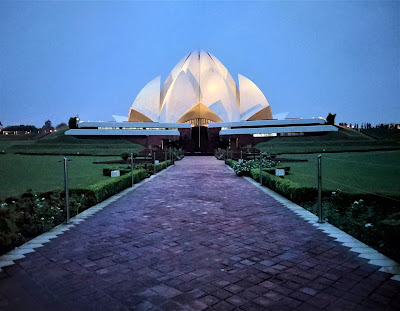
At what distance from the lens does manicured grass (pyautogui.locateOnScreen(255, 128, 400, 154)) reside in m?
30.8

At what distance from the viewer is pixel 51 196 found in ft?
21.4

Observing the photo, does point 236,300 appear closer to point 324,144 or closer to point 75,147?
Result: point 324,144

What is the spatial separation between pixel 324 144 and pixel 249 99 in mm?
18391

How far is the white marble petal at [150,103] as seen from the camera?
47938 millimetres

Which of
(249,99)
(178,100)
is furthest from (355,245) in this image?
(249,99)

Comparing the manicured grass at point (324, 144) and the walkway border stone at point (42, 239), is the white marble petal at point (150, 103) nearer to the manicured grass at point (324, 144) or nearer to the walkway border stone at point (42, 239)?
the manicured grass at point (324, 144)

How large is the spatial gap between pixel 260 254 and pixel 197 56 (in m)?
51.3

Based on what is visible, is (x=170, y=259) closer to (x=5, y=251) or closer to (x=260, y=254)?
(x=260, y=254)

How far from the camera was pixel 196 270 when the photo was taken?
131 inches

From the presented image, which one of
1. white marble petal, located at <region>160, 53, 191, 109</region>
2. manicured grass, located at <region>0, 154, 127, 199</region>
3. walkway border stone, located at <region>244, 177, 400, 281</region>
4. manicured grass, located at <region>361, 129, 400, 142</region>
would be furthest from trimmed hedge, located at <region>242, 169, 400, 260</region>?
white marble petal, located at <region>160, 53, 191, 109</region>

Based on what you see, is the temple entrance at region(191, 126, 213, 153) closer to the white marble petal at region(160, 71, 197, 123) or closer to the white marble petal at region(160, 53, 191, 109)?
the white marble petal at region(160, 71, 197, 123)

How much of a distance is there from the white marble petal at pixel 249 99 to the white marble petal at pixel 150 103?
1309 centimetres

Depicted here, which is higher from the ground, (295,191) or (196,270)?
(295,191)

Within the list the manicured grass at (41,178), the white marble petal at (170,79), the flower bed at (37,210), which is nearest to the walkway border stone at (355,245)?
the flower bed at (37,210)
